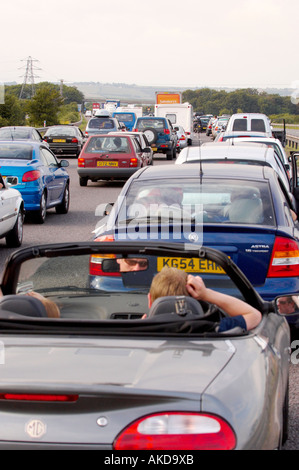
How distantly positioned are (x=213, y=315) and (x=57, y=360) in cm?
78

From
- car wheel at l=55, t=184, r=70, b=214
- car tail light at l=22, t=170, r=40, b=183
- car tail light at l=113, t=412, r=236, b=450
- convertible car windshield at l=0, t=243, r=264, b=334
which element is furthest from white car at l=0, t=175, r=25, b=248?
car tail light at l=113, t=412, r=236, b=450

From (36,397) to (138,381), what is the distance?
1.14ft

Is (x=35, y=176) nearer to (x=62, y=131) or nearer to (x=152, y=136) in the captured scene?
(x=62, y=131)

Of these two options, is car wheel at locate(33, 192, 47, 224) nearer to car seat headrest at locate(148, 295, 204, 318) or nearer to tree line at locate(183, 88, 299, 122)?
car seat headrest at locate(148, 295, 204, 318)

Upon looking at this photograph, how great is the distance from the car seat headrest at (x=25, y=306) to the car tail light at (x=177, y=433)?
98cm

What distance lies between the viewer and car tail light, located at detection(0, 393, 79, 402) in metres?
2.74

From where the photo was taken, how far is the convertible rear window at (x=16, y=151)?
1573cm

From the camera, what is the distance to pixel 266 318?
397 centimetres

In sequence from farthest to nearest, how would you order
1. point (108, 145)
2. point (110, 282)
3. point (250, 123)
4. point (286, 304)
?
1. point (250, 123)
2. point (108, 145)
3. point (110, 282)
4. point (286, 304)

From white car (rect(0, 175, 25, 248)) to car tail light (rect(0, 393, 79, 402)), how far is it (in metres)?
8.75

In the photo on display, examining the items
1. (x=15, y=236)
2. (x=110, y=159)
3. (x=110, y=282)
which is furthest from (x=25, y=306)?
(x=110, y=159)

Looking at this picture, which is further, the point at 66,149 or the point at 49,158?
the point at 66,149

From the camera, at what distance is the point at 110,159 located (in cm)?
2427

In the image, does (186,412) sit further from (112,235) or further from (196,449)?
(112,235)
